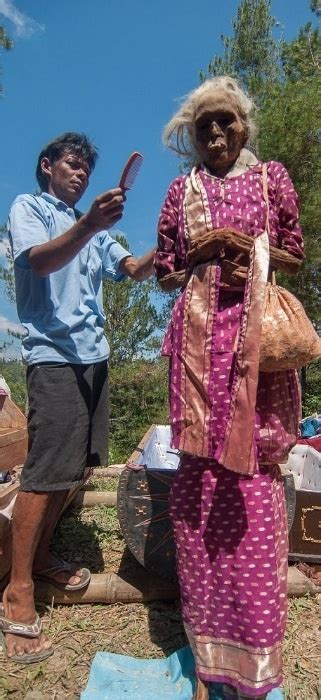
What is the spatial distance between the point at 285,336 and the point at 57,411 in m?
1.03

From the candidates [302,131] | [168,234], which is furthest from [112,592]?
[302,131]

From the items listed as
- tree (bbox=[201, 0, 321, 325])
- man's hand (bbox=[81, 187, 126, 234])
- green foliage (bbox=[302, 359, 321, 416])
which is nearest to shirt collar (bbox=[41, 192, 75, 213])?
man's hand (bbox=[81, 187, 126, 234])

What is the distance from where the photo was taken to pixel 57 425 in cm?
203

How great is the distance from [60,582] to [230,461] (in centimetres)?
130

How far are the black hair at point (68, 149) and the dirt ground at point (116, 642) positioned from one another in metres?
2.06

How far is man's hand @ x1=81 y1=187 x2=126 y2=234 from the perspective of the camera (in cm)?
179

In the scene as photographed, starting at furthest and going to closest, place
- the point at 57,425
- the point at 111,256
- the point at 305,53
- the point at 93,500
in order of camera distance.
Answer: the point at 305,53 → the point at 93,500 → the point at 111,256 → the point at 57,425

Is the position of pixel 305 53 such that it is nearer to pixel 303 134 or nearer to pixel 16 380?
pixel 303 134

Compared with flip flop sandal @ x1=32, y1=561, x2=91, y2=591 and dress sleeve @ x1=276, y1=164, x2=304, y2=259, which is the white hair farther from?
flip flop sandal @ x1=32, y1=561, x2=91, y2=591

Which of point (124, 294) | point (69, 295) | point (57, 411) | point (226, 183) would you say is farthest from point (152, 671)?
point (124, 294)

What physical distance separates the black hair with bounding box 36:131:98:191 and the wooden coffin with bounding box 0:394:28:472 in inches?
71.8

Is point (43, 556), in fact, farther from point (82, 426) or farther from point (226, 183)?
point (226, 183)

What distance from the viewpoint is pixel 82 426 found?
2.12 metres

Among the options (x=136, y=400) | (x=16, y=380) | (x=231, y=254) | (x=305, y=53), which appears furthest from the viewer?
(x=16, y=380)
